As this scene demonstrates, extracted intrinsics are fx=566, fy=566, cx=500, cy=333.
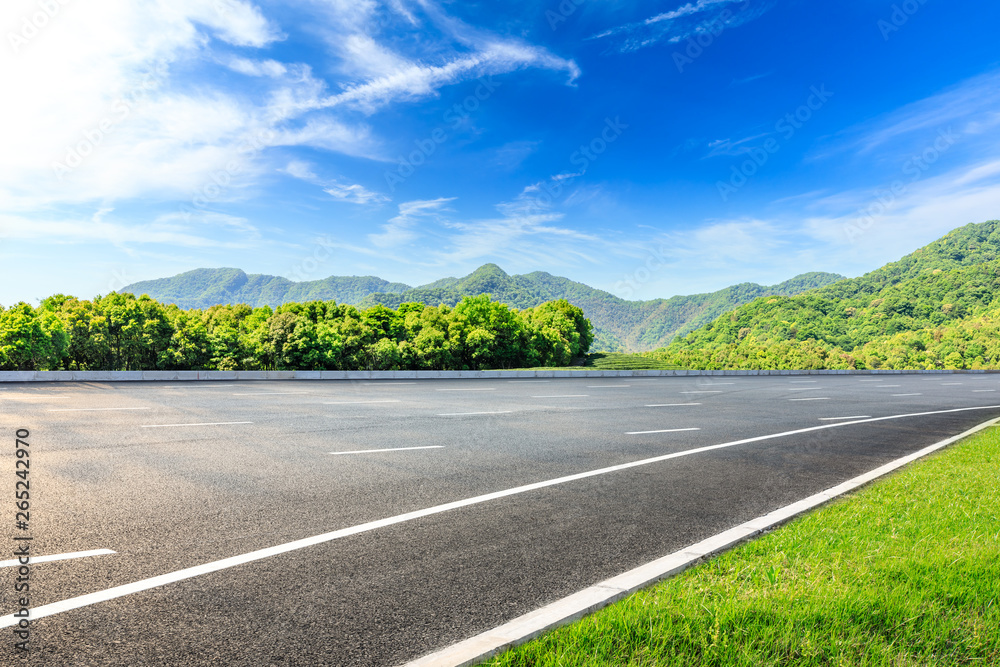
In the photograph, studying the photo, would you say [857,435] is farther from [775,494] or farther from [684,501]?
[684,501]

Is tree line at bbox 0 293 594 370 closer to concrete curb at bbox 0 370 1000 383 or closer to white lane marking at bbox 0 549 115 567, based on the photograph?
concrete curb at bbox 0 370 1000 383

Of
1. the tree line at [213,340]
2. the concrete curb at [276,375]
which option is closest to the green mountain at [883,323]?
the tree line at [213,340]

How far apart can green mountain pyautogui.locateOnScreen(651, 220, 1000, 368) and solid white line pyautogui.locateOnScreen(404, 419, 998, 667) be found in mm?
88473

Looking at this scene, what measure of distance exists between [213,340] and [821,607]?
41703mm

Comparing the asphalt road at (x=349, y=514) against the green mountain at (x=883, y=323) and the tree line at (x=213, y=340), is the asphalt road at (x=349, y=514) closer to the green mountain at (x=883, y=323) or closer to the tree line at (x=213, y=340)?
the tree line at (x=213, y=340)

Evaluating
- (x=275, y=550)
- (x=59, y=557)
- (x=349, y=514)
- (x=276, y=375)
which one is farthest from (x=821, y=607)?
(x=276, y=375)

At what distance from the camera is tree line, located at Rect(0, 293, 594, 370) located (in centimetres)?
2961

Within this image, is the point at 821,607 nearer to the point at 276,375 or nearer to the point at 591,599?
the point at 591,599

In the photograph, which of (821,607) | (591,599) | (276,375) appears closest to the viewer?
(821,607)

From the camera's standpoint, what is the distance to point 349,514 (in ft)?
16.7

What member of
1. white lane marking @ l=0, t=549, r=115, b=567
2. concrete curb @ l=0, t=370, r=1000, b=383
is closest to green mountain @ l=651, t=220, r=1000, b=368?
concrete curb @ l=0, t=370, r=1000, b=383

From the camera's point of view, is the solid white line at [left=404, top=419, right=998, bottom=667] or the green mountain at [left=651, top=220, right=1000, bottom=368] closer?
the solid white line at [left=404, top=419, right=998, bottom=667]

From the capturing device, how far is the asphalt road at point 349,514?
9.80 ft

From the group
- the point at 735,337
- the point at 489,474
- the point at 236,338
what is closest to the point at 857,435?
the point at 489,474
